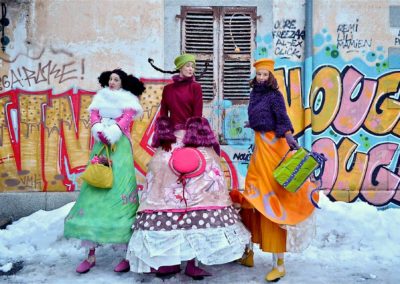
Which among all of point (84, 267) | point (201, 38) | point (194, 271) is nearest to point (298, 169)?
point (194, 271)

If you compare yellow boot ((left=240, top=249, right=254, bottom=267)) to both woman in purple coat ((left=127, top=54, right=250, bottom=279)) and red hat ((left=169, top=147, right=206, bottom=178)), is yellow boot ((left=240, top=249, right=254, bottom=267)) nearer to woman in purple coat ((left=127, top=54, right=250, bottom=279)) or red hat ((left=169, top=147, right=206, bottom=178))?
woman in purple coat ((left=127, top=54, right=250, bottom=279))

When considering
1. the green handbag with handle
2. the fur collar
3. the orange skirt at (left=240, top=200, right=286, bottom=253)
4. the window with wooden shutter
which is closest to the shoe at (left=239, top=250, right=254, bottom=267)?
the orange skirt at (left=240, top=200, right=286, bottom=253)

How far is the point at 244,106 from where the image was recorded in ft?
23.9

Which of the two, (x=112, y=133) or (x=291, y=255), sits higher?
(x=112, y=133)

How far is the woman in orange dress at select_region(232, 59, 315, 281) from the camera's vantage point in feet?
14.5

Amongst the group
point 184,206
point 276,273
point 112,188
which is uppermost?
point 112,188

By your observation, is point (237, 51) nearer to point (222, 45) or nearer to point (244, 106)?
point (222, 45)

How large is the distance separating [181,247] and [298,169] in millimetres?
1227

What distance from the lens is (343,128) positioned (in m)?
7.25

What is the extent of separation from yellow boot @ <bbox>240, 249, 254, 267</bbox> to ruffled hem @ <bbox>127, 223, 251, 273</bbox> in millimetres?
→ 570

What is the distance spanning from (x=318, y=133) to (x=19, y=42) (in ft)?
15.1

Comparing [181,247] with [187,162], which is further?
[187,162]

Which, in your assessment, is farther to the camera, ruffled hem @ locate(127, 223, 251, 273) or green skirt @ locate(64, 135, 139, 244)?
green skirt @ locate(64, 135, 139, 244)

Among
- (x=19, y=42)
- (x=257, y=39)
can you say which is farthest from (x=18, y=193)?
(x=257, y=39)
